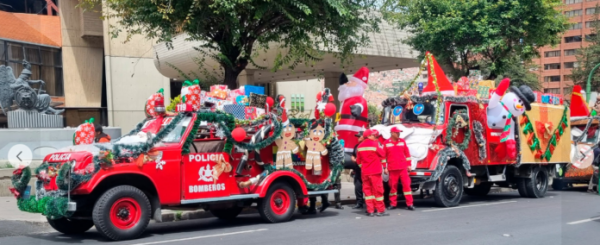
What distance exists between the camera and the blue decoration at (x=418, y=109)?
13492 mm

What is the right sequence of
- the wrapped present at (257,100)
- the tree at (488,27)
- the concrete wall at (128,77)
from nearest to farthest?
the wrapped present at (257,100)
the tree at (488,27)
the concrete wall at (128,77)

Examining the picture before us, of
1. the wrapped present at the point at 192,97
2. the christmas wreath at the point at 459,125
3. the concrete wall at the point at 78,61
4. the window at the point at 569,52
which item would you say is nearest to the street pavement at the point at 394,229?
the christmas wreath at the point at 459,125

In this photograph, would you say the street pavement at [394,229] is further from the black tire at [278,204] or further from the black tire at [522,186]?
the black tire at [522,186]

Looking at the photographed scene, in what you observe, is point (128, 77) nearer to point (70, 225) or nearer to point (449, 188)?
point (449, 188)

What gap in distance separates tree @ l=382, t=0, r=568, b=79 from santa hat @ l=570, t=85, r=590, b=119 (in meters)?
3.14

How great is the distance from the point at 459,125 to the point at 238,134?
5.83m

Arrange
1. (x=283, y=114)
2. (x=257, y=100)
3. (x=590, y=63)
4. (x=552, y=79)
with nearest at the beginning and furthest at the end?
(x=257, y=100) < (x=283, y=114) < (x=590, y=63) < (x=552, y=79)

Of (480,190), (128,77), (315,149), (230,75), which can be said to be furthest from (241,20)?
(128,77)

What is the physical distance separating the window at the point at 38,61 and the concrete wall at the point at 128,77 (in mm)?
3617

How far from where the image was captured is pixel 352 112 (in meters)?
12.8

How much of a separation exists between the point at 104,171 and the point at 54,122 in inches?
569

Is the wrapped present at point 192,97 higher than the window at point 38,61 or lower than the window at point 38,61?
lower

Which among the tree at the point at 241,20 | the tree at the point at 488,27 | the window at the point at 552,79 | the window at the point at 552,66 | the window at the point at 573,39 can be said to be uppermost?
the window at the point at 573,39

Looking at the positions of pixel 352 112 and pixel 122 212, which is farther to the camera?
pixel 352 112
